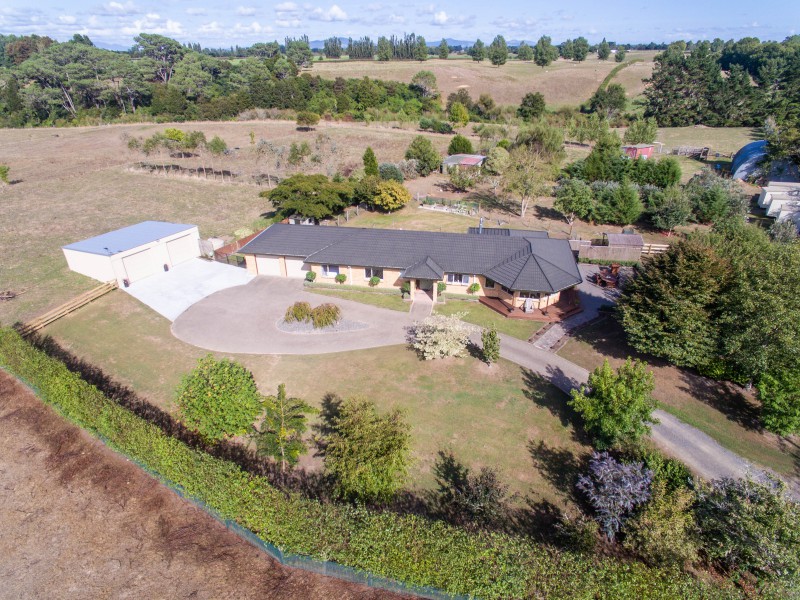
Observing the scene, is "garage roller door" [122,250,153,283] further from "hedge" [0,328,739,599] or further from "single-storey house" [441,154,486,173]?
"single-storey house" [441,154,486,173]

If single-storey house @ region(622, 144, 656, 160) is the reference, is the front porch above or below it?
below

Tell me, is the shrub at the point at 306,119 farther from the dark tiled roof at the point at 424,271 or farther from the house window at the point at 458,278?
the house window at the point at 458,278

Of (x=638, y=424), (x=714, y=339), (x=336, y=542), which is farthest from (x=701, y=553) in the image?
(x=336, y=542)

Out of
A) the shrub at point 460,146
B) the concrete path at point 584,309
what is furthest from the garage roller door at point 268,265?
the shrub at point 460,146

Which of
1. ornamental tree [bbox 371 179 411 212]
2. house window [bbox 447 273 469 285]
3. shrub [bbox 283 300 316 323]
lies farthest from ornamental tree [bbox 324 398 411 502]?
ornamental tree [bbox 371 179 411 212]

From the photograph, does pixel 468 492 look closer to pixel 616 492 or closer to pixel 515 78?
pixel 616 492

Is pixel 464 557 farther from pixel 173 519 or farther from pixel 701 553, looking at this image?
pixel 173 519
